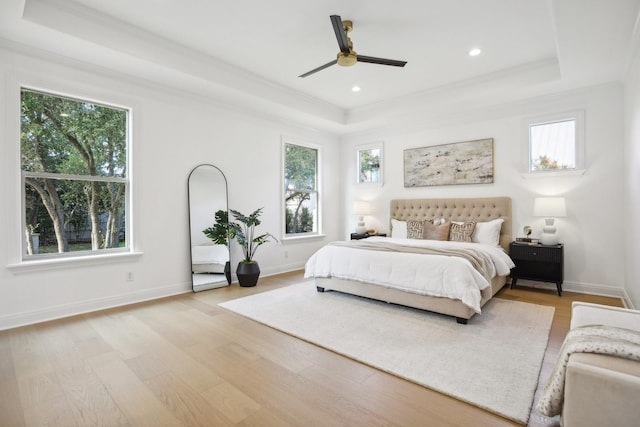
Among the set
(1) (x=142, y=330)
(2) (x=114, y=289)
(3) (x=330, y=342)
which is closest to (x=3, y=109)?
(2) (x=114, y=289)

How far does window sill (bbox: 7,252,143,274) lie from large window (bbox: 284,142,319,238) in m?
2.69

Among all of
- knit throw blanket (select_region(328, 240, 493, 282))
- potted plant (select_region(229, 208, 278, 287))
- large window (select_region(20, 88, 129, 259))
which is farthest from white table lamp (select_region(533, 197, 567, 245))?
large window (select_region(20, 88, 129, 259))

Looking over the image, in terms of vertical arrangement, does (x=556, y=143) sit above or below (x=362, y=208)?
above

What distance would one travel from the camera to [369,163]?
6.55 metres

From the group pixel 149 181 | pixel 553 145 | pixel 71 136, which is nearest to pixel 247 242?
pixel 149 181

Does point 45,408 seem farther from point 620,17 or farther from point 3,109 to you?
point 620,17

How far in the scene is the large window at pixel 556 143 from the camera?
434 cm

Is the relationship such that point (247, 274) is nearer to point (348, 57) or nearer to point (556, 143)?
point (348, 57)

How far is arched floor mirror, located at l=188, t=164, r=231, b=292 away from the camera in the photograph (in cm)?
448

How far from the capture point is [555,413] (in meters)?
1.49

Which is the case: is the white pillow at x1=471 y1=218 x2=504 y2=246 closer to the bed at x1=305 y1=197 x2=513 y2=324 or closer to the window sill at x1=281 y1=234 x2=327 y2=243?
the bed at x1=305 y1=197 x2=513 y2=324

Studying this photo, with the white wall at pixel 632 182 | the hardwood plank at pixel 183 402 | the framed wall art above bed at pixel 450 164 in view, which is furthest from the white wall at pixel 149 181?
the white wall at pixel 632 182

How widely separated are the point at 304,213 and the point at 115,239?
332 centimetres

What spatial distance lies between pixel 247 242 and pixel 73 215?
2.17 m
